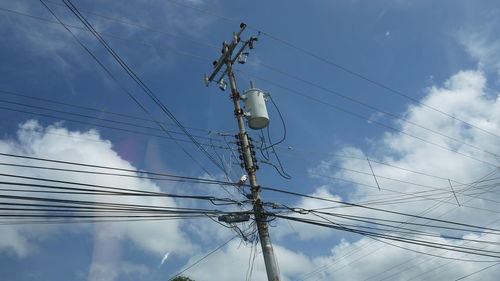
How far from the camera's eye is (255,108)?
10.6m

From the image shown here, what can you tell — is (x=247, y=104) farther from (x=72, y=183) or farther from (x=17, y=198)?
(x=17, y=198)

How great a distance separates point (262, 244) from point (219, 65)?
20.1 feet

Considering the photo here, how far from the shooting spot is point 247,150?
10156 mm

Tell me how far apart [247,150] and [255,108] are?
1.40 metres

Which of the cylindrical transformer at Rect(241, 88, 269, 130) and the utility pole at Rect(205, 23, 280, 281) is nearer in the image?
the utility pole at Rect(205, 23, 280, 281)

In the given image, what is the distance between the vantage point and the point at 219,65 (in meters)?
11.5

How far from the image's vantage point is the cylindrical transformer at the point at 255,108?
10516 mm

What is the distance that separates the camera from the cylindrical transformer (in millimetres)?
10516

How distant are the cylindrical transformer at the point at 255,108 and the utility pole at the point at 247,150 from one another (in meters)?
0.25

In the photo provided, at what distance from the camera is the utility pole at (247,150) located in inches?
330

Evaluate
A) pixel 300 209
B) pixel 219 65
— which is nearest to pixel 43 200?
pixel 300 209

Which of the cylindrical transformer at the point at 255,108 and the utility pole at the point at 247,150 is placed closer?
the utility pole at the point at 247,150

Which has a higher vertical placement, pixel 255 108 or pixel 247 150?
pixel 255 108

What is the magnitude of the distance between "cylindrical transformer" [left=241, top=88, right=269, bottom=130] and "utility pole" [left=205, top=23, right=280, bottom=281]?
25cm
